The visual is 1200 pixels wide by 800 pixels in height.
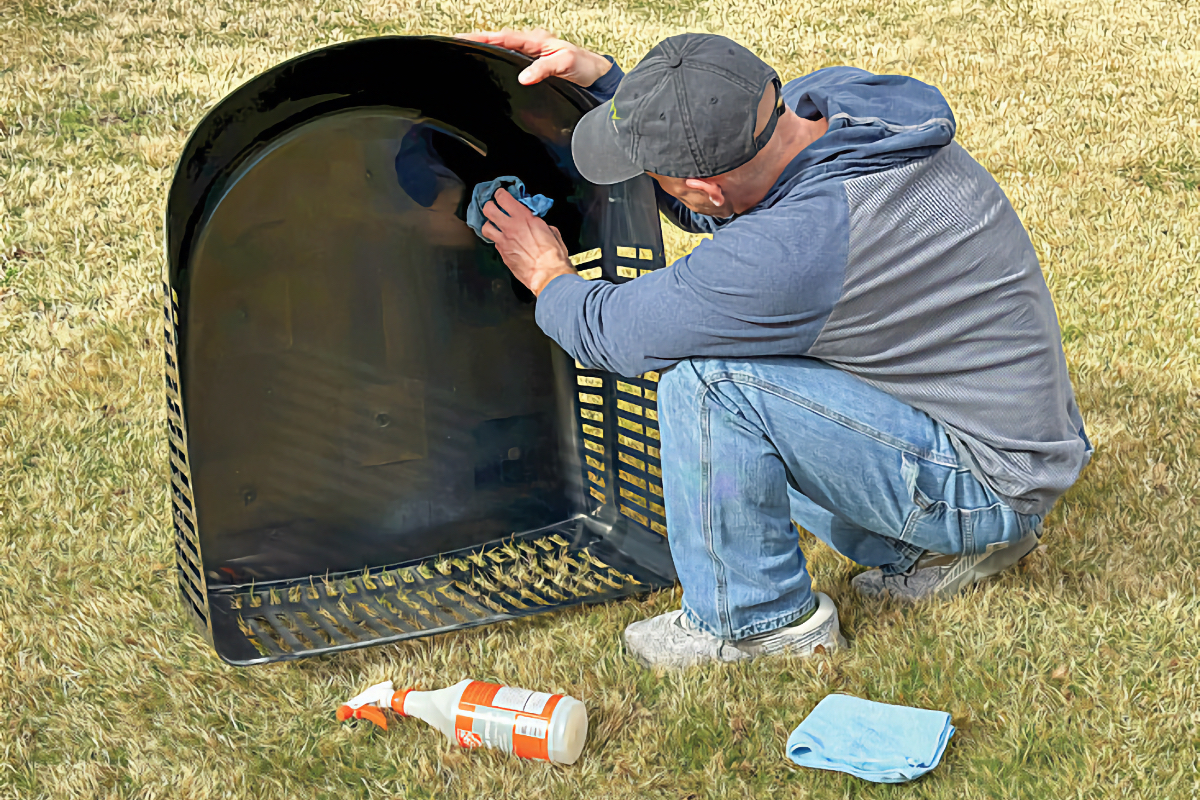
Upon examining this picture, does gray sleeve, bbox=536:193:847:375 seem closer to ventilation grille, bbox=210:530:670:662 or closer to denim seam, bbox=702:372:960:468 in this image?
denim seam, bbox=702:372:960:468

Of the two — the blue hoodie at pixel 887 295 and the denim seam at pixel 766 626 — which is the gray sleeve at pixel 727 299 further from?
the denim seam at pixel 766 626

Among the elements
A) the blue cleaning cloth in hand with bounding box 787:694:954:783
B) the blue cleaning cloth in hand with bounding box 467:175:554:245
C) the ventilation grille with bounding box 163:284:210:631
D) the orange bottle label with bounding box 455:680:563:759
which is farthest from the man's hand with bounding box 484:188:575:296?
the blue cleaning cloth in hand with bounding box 787:694:954:783

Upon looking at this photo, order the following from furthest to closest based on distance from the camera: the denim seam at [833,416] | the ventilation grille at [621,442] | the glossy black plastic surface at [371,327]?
the ventilation grille at [621,442] → the glossy black plastic surface at [371,327] → the denim seam at [833,416]

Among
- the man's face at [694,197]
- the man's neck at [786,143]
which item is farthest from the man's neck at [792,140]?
the man's face at [694,197]

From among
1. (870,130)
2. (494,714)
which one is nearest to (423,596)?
(494,714)

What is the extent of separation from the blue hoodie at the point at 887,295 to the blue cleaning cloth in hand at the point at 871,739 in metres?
0.49

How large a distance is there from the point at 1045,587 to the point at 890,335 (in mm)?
918

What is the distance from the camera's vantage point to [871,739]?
1.96 meters

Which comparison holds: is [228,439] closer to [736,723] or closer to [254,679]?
[254,679]

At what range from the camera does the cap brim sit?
203cm

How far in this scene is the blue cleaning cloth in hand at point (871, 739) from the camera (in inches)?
74.4

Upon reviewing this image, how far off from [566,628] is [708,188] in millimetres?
1059

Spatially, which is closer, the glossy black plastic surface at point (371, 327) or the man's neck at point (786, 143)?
the man's neck at point (786, 143)

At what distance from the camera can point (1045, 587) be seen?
240 cm
